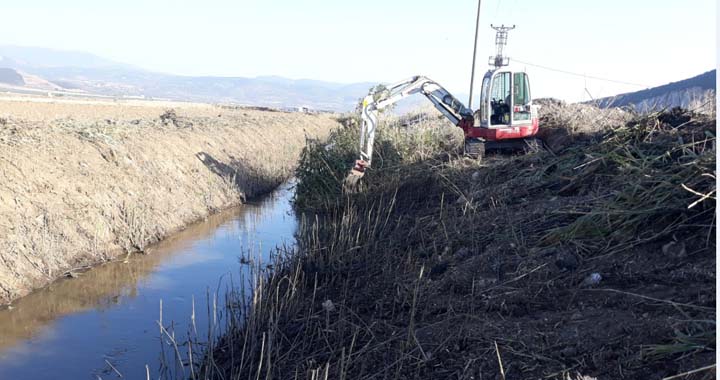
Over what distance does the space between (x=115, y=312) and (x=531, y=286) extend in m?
5.84

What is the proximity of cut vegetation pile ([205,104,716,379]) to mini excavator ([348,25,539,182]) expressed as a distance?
3.14 m

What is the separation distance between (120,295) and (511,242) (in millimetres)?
5939

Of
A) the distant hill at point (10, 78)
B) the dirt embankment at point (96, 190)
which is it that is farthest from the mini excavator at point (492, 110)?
the distant hill at point (10, 78)

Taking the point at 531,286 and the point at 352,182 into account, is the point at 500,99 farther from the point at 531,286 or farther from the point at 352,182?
the point at 531,286

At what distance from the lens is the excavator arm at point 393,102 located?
13.0 m

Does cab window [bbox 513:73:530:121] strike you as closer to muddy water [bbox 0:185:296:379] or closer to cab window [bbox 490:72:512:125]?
cab window [bbox 490:72:512:125]

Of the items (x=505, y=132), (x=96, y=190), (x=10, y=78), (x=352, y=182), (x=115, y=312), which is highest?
(x=10, y=78)

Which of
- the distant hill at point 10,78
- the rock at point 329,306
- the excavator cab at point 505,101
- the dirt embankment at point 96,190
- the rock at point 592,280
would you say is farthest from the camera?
the distant hill at point 10,78

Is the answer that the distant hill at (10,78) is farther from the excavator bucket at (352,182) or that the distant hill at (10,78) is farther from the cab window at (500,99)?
the cab window at (500,99)

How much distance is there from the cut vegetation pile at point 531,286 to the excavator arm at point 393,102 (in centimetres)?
311

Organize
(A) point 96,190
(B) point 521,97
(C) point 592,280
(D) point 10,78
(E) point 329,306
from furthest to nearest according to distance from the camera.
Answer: (D) point 10,78, (B) point 521,97, (A) point 96,190, (E) point 329,306, (C) point 592,280

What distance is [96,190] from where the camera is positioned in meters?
11.4

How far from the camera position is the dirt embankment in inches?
361

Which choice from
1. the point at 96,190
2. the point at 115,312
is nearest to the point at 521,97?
the point at 96,190
